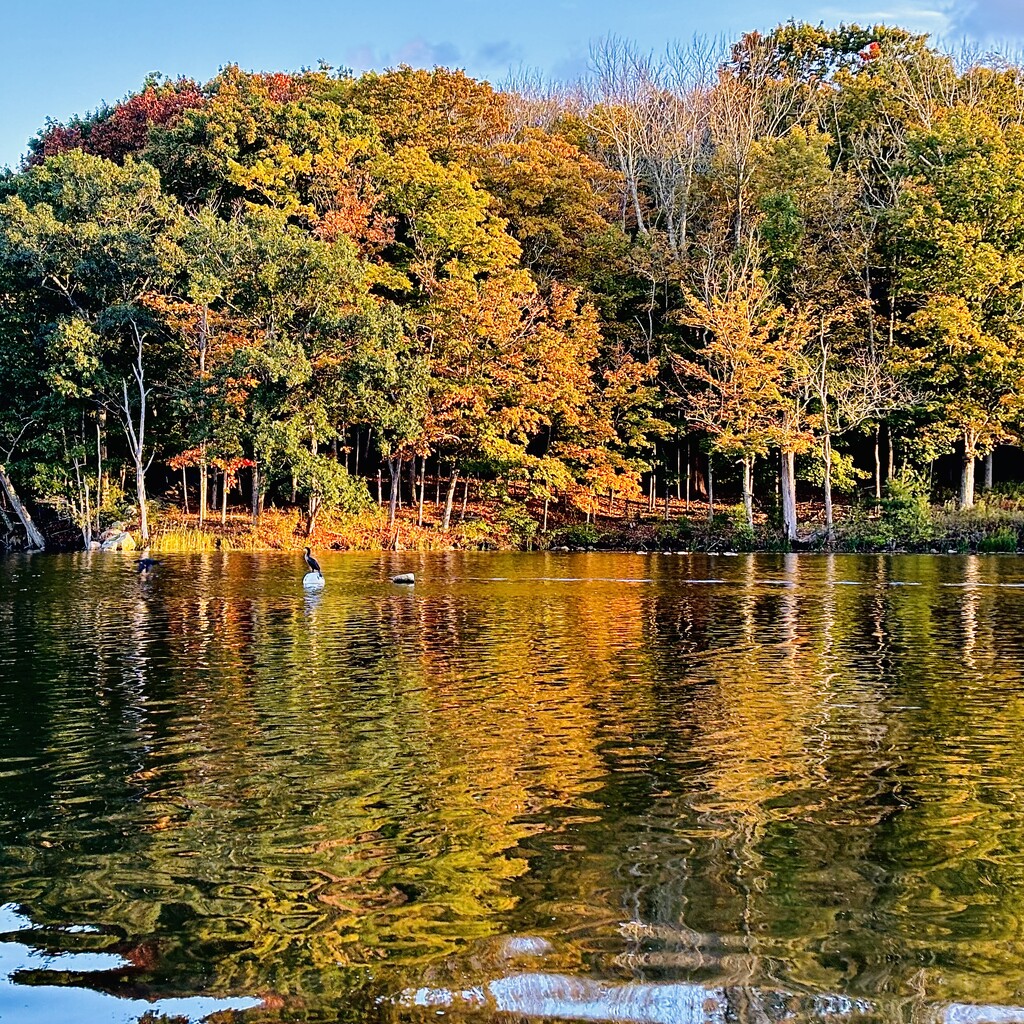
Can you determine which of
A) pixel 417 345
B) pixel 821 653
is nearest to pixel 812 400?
pixel 417 345

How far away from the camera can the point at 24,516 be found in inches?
1868

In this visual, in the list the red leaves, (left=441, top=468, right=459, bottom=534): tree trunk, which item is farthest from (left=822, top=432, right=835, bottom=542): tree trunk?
the red leaves

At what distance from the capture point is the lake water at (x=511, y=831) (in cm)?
557

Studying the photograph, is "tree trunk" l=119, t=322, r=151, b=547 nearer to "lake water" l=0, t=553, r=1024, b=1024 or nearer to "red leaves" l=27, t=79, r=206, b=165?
"red leaves" l=27, t=79, r=206, b=165

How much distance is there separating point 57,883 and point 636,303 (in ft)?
181

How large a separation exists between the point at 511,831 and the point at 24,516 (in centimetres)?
4485

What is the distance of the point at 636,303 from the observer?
59.4 metres

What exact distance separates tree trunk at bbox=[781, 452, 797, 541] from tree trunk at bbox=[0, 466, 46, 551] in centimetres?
3318

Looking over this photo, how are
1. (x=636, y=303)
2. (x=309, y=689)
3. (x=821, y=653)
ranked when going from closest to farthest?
(x=309, y=689)
(x=821, y=653)
(x=636, y=303)

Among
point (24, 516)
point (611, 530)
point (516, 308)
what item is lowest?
point (611, 530)

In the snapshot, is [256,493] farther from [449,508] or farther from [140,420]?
[449,508]

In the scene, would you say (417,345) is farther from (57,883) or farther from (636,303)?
(57,883)

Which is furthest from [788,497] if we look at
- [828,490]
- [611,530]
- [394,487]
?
[394,487]

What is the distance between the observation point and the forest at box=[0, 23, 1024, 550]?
45438 millimetres
